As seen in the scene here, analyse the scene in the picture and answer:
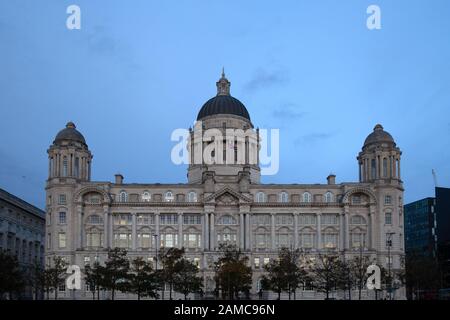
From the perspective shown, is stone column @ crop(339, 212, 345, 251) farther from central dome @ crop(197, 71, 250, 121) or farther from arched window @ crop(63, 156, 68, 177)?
arched window @ crop(63, 156, 68, 177)

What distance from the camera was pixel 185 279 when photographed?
102m

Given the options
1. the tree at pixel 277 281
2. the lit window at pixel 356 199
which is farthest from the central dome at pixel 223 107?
the tree at pixel 277 281

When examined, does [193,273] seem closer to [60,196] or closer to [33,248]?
[60,196]

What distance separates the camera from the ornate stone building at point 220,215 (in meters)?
127

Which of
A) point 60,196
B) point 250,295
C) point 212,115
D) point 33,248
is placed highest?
point 212,115

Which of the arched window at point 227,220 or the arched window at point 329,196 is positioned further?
the arched window at point 329,196

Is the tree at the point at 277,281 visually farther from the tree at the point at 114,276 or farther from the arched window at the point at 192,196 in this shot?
the arched window at the point at 192,196

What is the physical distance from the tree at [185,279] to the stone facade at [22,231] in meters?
31.1

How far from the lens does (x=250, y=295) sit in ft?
410

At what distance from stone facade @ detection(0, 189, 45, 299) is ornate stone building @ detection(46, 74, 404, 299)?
21.9 ft

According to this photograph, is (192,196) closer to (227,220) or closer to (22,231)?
(227,220)

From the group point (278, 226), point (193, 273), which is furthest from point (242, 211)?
point (193, 273)
